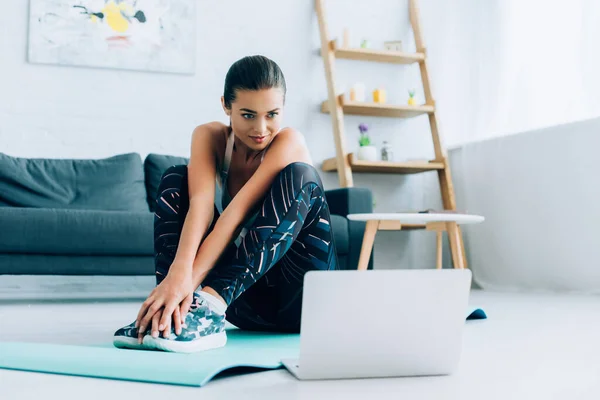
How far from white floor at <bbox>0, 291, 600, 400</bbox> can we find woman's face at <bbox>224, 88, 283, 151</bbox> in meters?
0.51

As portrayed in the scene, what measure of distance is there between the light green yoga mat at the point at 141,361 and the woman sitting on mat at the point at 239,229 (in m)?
0.05

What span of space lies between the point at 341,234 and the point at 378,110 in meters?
1.21

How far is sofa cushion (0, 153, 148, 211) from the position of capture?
3117mm

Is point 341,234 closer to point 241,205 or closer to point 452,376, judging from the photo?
point 241,205

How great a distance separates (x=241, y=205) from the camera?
133 centimetres

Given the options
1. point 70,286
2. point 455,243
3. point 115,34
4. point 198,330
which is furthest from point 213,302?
point 115,34

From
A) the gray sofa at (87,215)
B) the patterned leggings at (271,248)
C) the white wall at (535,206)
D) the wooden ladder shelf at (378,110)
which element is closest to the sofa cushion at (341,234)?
the gray sofa at (87,215)

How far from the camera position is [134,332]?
1.25m

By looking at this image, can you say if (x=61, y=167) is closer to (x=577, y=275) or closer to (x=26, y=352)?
(x=26, y=352)

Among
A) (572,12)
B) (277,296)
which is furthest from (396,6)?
(277,296)

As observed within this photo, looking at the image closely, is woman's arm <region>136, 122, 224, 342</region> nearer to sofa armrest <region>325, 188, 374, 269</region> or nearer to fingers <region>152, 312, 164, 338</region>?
fingers <region>152, 312, 164, 338</region>

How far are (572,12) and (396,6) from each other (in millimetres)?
1145

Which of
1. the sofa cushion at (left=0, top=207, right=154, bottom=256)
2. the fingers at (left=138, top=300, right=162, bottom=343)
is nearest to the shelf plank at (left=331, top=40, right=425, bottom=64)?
the sofa cushion at (left=0, top=207, right=154, bottom=256)

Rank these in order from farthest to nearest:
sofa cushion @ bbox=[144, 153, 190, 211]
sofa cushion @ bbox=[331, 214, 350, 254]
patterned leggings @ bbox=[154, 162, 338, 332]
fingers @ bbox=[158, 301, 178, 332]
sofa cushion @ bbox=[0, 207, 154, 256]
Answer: sofa cushion @ bbox=[144, 153, 190, 211], sofa cushion @ bbox=[331, 214, 350, 254], sofa cushion @ bbox=[0, 207, 154, 256], patterned leggings @ bbox=[154, 162, 338, 332], fingers @ bbox=[158, 301, 178, 332]
